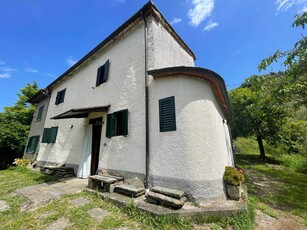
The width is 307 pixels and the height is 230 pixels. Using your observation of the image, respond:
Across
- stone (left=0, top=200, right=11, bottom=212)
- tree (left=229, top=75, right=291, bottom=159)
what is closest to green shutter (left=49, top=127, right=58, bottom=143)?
stone (left=0, top=200, right=11, bottom=212)

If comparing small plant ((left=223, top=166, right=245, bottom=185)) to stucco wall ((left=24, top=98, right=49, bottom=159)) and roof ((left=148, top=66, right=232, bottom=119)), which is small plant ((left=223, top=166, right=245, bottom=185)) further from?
stucco wall ((left=24, top=98, right=49, bottom=159))

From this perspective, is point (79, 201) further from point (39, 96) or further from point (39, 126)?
Answer: point (39, 96)

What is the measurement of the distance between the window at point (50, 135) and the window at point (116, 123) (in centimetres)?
559

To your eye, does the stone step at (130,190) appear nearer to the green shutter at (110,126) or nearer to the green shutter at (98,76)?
the green shutter at (110,126)

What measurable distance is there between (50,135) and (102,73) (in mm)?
5946

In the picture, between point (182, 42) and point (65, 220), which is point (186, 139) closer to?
point (65, 220)

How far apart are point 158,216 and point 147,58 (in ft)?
17.0

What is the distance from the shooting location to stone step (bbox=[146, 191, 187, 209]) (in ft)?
11.4

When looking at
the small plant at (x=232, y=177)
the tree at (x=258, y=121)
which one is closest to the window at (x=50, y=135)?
the small plant at (x=232, y=177)

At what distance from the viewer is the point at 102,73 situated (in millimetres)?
7980

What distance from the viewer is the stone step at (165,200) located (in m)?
3.49

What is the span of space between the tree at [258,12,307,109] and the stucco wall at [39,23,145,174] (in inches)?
197

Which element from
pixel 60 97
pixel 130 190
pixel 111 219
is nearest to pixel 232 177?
pixel 130 190

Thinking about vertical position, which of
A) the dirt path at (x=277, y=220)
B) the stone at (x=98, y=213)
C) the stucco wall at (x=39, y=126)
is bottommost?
the dirt path at (x=277, y=220)
